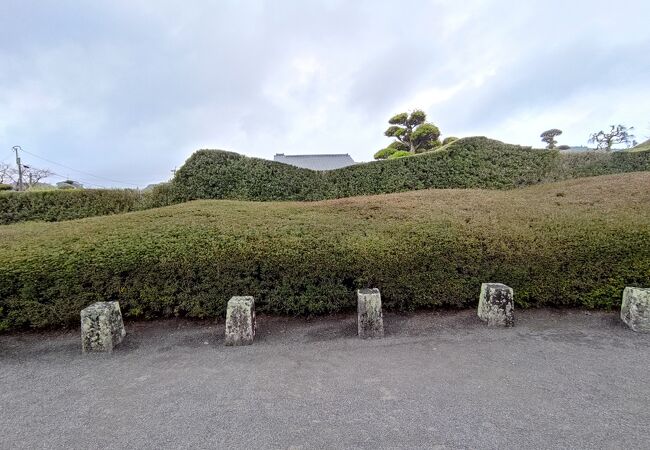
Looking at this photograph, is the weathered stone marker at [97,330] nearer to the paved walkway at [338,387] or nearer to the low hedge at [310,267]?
the paved walkway at [338,387]

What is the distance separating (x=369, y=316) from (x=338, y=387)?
0.80 m

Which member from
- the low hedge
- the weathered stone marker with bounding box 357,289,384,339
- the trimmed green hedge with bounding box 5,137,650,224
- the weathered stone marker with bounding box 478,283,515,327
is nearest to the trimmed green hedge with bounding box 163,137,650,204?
the trimmed green hedge with bounding box 5,137,650,224

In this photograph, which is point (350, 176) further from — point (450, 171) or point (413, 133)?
point (413, 133)

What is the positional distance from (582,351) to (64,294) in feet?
14.9

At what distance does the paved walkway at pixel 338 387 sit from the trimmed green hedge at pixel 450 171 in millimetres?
5216

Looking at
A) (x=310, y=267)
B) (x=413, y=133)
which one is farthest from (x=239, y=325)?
(x=413, y=133)

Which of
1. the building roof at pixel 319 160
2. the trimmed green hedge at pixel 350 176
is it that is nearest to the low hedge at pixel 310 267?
the trimmed green hedge at pixel 350 176

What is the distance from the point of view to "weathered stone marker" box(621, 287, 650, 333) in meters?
2.75

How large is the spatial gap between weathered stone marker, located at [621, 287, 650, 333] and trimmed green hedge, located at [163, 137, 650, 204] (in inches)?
221

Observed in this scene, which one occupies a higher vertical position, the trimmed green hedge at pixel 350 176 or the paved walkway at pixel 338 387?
the trimmed green hedge at pixel 350 176

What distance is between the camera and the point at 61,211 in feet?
22.6

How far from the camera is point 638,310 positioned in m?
2.78

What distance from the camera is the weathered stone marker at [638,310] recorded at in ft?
9.04

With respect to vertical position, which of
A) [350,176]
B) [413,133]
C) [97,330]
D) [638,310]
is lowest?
[638,310]
